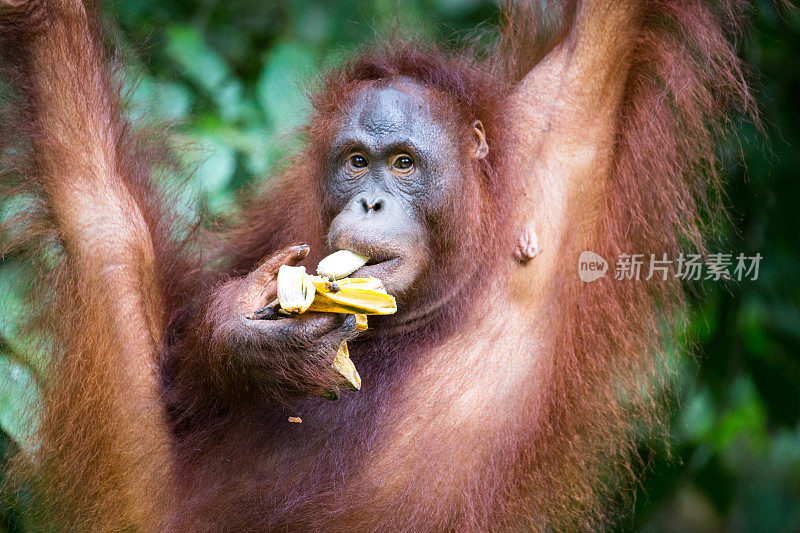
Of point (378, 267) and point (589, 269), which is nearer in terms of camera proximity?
point (378, 267)

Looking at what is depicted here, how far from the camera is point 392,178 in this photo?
2207 millimetres

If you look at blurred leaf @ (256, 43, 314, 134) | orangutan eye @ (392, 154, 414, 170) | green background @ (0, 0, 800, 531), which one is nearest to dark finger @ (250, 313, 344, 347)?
orangutan eye @ (392, 154, 414, 170)

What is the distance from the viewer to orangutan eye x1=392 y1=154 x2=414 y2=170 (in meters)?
2.24

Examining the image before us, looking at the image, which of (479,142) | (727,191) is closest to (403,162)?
(479,142)

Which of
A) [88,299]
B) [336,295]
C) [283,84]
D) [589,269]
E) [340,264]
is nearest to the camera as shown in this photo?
[336,295]

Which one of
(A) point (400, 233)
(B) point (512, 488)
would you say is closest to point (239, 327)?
(A) point (400, 233)

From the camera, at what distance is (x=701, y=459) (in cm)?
291

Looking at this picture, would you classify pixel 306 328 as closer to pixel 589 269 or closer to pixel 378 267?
pixel 378 267

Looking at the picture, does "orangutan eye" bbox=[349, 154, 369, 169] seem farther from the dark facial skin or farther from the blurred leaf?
the blurred leaf

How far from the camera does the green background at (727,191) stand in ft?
8.54

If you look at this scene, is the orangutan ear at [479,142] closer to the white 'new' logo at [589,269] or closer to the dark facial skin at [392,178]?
the dark facial skin at [392,178]

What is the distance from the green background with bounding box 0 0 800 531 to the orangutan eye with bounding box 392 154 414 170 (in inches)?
25.9

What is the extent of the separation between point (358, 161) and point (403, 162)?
0.13 m

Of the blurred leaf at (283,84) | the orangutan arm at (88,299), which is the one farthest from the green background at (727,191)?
the orangutan arm at (88,299)
